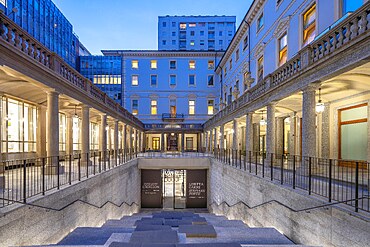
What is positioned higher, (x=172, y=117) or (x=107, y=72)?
(x=107, y=72)

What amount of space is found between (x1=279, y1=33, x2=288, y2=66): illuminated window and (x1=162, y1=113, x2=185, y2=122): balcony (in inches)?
1044

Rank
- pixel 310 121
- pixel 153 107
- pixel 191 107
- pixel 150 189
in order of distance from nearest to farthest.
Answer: pixel 310 121 → pixel 150 189 → pixel 153 107 → pixel 191 107

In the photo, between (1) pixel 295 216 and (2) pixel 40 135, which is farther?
(2) pixel 40 135

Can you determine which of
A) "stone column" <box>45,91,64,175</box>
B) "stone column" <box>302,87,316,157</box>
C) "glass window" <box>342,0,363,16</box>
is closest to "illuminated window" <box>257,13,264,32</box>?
"glass window" <box>342,0,363,16</box>

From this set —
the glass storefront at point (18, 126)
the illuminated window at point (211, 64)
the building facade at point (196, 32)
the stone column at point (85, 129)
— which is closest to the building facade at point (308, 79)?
the stone column at point (85, 129)

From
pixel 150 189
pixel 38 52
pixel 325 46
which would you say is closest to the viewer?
pixel 325 46

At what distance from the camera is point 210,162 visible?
23.6m

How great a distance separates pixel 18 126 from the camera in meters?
15.2

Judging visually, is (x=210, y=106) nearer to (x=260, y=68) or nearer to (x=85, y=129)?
(x=260, y=68)

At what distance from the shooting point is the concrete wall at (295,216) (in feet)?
17.0

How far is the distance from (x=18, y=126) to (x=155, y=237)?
1289 cm

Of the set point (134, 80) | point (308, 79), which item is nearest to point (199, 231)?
point (308, 79)

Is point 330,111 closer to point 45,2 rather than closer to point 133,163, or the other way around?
point 133,163

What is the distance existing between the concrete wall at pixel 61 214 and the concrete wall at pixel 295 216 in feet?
21.6
